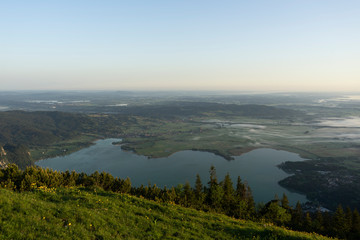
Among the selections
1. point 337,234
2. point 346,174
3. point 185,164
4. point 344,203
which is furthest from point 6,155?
point 346,174

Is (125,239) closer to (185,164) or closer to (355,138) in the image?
(185,164)

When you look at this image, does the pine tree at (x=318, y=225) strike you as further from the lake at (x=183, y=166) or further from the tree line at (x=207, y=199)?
the lake at (x=183, y=166)

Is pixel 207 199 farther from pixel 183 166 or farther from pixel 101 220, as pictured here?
pixel 183 166

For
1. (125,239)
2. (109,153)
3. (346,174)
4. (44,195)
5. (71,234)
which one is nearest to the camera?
(71,234)

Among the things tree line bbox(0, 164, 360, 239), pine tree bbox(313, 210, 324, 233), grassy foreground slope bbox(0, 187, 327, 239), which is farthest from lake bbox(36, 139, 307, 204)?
grassy foreground slope bbox(0, 187, 327, 239)

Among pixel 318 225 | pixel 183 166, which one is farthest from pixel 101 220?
pixel 183 166

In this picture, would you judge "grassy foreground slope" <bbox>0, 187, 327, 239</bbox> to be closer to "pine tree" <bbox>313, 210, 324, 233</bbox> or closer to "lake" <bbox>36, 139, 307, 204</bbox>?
"pine tree" <bbox>313, 210, 324, 233</bbox>

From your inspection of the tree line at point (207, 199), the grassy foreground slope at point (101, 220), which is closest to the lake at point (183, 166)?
the tree line at point (207, 199)
